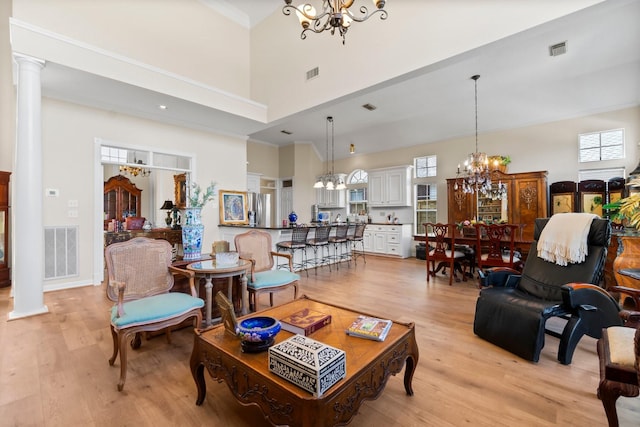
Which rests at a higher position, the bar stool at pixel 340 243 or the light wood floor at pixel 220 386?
the bar stool at pixel 340 243

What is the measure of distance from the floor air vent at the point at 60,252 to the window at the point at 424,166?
7877mm

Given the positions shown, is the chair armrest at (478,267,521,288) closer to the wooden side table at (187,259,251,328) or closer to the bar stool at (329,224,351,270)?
the wooden side table at (187,259,251,328)

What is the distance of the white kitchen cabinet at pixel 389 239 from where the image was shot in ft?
25.5

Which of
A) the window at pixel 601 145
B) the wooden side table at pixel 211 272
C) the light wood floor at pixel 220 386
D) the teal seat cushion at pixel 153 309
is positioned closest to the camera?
the light wood floor at pixel 220 386

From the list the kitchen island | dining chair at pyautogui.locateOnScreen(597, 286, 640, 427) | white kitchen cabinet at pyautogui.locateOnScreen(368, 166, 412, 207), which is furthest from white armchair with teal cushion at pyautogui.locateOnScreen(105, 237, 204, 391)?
white kitchen cabinet at pyautogui.locateOnScreen(368, 166, 412, 207)

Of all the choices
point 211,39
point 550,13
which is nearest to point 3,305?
point 211,39

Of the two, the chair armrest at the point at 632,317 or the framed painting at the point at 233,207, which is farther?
the framed painting at the point at 233,207

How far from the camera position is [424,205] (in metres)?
8.02

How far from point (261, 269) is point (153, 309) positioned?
1535mm

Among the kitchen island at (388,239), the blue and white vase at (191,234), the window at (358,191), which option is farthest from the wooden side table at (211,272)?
the window at (358,191)

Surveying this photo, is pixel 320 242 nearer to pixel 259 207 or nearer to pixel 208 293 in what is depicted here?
pixel 259 207

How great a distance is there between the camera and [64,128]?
4547 millimetres

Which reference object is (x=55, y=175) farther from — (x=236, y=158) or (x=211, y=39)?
(x=211, y=39)

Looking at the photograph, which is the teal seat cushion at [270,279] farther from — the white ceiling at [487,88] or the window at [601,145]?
the window at [601,145]
